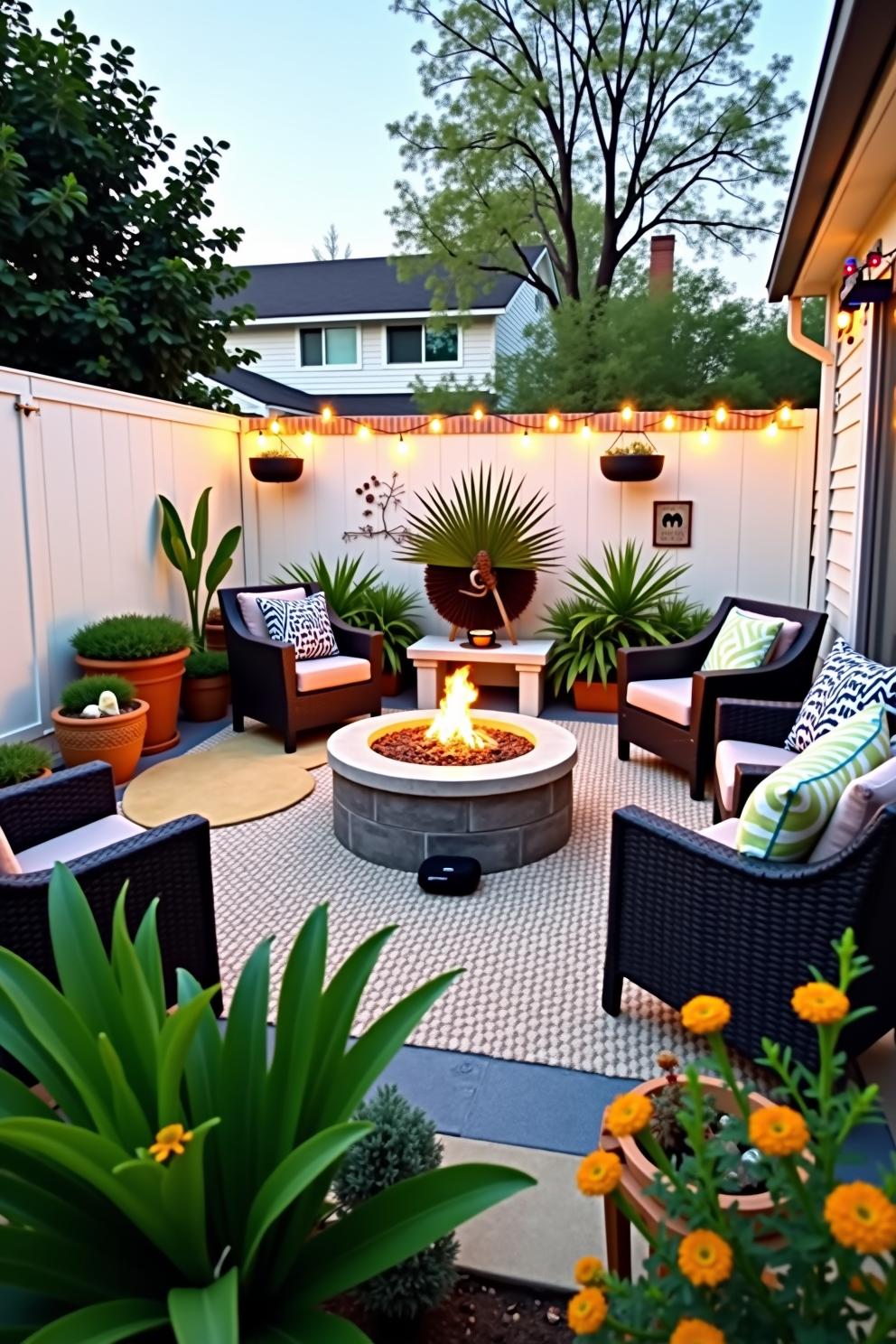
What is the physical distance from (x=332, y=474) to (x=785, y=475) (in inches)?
137

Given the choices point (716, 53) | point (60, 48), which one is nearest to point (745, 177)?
point (716, 53)

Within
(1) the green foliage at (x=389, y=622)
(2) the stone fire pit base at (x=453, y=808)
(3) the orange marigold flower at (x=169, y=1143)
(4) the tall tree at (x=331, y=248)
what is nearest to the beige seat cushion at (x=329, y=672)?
(1) the green foliage at (x=389, y=622)

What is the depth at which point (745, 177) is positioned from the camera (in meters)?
12.5

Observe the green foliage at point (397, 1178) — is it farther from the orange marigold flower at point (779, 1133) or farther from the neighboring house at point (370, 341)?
the neighboring house at point (370, 341)

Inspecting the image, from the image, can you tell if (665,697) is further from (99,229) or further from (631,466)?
(99,229)

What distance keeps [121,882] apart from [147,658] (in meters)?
3.19

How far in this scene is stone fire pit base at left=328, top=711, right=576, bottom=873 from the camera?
3627mm

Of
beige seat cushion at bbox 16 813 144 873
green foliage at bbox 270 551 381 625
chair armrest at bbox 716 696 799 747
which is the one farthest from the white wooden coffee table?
beige seat cushion at bbox 16 813 144 873

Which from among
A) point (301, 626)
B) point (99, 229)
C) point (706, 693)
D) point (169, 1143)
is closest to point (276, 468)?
point (301, 626)

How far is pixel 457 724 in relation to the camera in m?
4.23

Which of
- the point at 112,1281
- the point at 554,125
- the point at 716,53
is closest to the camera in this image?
the point at 112,1281

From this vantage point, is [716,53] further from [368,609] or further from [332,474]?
[368,609]

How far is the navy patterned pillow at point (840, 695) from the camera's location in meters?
3.14

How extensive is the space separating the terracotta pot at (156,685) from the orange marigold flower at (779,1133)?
15.7 ft
